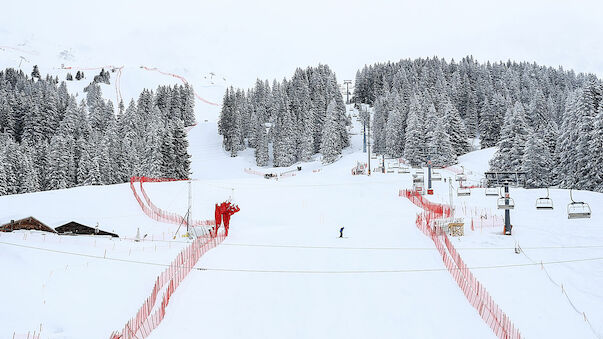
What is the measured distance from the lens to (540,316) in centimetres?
1684

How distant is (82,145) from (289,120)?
43.4 m

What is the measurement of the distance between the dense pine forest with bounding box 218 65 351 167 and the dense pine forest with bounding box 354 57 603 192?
1302cm

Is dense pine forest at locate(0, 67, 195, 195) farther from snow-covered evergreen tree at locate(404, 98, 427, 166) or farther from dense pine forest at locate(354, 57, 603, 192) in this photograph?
dense pine forest at locate(354, 57, 603, 192)

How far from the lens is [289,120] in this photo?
101 m

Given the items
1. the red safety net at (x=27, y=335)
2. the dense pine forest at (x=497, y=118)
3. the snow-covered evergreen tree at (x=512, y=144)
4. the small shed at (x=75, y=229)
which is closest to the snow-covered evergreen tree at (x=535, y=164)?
the dense pine forest at (x=497, y=118)

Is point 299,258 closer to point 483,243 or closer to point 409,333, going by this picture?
point 409,333

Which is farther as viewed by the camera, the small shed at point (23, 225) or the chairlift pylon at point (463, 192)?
the chairlift pylon at point (463, 192)

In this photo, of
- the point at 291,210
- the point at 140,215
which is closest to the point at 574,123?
the point at 291,210

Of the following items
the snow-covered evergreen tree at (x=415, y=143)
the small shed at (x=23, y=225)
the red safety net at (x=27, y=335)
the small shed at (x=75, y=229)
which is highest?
the snow-covered evergreen tree at (x=415, y=143)

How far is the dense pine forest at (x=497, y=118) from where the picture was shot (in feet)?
149

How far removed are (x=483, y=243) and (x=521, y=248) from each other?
2061 millimetres

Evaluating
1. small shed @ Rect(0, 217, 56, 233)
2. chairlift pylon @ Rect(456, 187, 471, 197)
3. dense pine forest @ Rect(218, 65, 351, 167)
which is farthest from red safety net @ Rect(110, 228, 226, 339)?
dense pine forest @ Rect(218, 65, 351, 167)

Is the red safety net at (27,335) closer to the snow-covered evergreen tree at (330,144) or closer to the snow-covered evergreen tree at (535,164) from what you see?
the snow-covered evergreen tree at (535,164)

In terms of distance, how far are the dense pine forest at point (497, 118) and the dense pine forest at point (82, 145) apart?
135 ft
